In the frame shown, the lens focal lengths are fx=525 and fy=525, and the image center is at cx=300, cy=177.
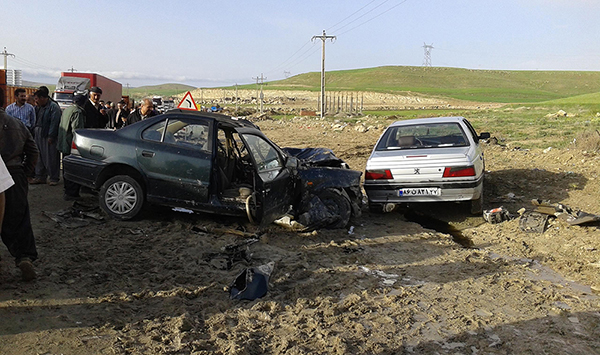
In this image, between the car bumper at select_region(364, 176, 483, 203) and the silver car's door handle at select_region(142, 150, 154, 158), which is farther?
the car bumper at select_region(364, 176, 483, 203)

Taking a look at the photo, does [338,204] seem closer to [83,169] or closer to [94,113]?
[83,169]

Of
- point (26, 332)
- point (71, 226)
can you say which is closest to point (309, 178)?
point (71, 226)

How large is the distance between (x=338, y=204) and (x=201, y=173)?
220 centimetres

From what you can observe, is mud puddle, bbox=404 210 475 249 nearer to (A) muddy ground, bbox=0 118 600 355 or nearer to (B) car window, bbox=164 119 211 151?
(A) muddy ground, bbox=0 118 600 355

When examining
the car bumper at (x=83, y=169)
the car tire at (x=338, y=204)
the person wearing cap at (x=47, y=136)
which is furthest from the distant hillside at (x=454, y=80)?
the car bumper at (x=83, y=169)

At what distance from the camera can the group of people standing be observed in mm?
5082

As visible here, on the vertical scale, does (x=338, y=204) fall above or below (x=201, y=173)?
below

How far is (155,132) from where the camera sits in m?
7.71

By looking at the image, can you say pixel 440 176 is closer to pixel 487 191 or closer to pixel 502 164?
pixel 487 191

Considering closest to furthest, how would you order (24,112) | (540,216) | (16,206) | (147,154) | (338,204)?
(16,206)
(147,154)
(338,204)
(540,216)
(24,112)

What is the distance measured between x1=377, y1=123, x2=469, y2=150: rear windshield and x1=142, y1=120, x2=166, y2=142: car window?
3834 millimetres

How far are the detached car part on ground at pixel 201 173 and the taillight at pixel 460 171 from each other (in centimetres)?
157

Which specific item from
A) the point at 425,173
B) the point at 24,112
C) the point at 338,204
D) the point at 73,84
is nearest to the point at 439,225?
the point at 425,173

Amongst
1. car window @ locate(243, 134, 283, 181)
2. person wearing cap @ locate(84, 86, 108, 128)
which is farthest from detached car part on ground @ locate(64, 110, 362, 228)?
person wearing cap @ locate(84, 86, 108, 128)
